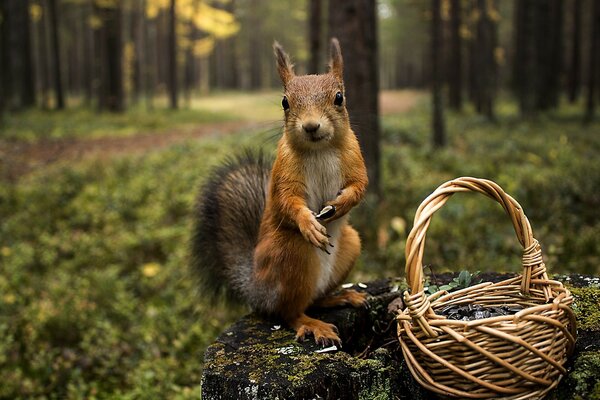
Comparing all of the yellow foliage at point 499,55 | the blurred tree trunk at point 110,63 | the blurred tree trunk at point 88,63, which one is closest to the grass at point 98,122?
the blurred tree trunk at point 110,63

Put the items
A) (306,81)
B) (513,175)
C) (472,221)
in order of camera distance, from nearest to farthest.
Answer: (306,81)
(472,221)
(513,175)

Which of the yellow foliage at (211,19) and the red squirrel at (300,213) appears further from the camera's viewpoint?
the yellow foliage at (211,19)

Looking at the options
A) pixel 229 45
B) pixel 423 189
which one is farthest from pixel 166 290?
pixel 229 45

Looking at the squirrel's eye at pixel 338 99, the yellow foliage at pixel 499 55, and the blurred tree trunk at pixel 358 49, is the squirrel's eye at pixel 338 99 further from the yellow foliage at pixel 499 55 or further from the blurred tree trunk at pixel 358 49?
the yellow foliage at pixel 499 55

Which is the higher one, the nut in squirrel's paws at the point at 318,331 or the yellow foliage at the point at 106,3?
the yellow foliage at the point at 106,3

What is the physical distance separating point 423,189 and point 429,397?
4.95m

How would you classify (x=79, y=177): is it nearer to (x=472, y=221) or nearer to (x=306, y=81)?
(x=472, y=221)

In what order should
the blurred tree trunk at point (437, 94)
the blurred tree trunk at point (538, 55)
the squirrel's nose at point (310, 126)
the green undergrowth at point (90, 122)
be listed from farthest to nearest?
1. the blurred tree trunk at point (538, 55)
2. the green undergrowth at point (90, 122)
3. the blurred tree trunk at point (437, 94)
4. the squirrel's nose at point (310, 126)

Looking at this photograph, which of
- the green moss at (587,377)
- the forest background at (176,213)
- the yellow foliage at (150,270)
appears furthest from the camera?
the yellow foliage at (150,270)

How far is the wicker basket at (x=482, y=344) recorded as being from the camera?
1787mm

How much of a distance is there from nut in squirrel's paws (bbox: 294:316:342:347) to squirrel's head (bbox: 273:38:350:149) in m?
0.77

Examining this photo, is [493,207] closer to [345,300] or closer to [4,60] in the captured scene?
[345,300]

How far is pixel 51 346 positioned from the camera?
486 centimetres

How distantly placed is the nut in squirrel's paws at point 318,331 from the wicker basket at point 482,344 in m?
0.42
